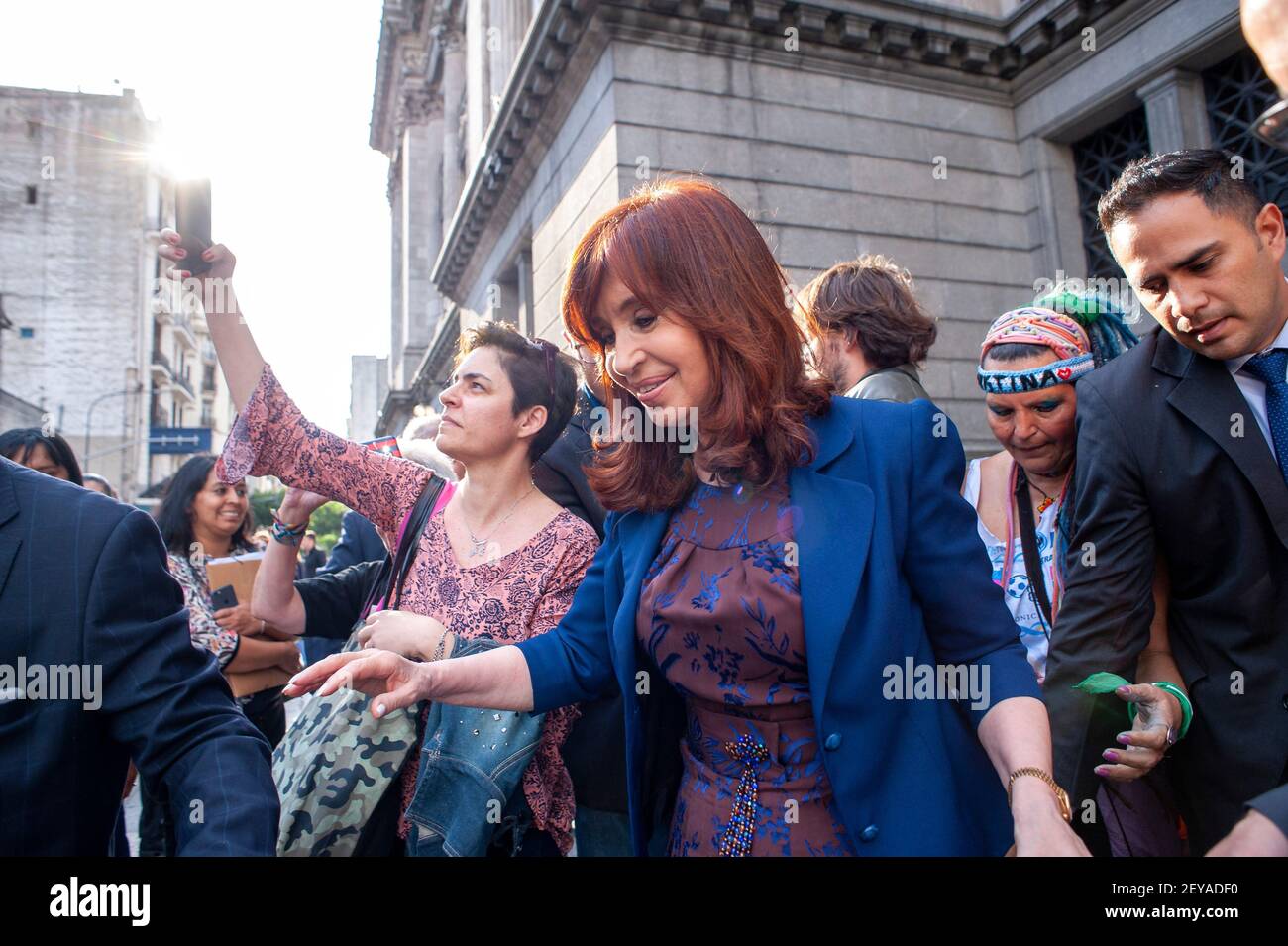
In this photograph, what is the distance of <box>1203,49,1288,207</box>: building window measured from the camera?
850 centimetres

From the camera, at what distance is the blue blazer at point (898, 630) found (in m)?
1.70

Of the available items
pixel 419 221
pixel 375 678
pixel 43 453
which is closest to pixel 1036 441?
pixel 375 678

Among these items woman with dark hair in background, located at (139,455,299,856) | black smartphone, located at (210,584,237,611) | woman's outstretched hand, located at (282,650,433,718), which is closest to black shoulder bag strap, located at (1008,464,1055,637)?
woman's outstretched hand, located at (282,650,433,718)

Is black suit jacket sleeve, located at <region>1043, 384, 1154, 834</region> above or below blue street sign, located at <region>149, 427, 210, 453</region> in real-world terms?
below

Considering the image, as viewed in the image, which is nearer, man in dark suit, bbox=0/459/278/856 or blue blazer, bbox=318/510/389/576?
man in dark suit, bbox=0/459/278/856

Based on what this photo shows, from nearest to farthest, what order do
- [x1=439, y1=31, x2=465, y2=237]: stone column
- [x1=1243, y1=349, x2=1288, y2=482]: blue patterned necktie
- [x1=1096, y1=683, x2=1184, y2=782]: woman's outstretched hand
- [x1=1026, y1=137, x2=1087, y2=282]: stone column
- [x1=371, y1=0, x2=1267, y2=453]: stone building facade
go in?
[x1=1096, y1=683, x2=1184, y2=782]: woman's outstretched hand → [x1=1243, y1=349, x2=1288, y2=482]: blue patterned necktie → [x1=371, y1=0, x2=1267, y2=453]: stone building facade → [x1=1026, y1=137, x2=1087, y2=282]: stone column → [x1=439, y1=31, x2=465, y2=237]: stone column

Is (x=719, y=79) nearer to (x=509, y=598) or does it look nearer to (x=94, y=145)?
(x=509, y=598)

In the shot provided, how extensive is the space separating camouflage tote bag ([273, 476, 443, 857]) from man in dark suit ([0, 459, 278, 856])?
0.55 m

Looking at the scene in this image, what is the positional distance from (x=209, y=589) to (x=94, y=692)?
3.06m

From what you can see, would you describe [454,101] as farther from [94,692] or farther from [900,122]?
[94,692]

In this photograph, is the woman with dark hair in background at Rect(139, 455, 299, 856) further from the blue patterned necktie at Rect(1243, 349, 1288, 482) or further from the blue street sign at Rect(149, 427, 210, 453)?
the blue street sign at Rect(149, 427, 210, 453)

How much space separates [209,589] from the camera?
452cm
